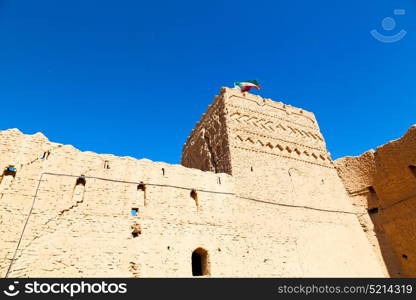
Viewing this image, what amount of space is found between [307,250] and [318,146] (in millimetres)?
6581

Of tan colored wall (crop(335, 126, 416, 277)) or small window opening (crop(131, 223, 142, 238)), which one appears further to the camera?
tan colored wall (crop(335, 126, 416, 277))

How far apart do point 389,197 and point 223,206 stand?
8999 mm

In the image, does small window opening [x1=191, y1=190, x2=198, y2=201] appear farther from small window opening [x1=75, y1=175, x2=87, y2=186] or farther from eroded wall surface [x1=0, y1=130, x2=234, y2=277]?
small window opening [x1=75, y1=175, x2=87, y2=186]

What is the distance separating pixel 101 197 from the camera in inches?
401

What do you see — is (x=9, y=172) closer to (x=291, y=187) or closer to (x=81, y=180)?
(x=81, y=180)

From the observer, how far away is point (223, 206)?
11.8m

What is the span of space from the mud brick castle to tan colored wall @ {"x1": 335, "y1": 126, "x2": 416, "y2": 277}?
0.16ft

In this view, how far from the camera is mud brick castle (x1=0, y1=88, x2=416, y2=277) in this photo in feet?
29.8

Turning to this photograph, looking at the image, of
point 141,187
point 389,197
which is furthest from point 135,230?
point 389,197

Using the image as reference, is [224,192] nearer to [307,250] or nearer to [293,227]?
[293,227]

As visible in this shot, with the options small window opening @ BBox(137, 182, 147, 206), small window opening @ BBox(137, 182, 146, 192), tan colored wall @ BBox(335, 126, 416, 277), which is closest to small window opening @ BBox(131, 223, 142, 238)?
small window opening @ BBox(137, 182, 147, 206)

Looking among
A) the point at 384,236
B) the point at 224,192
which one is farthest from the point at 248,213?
the point at 384,236

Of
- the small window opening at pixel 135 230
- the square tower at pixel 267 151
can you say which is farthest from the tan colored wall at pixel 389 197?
the small window opening at pixel 135 230

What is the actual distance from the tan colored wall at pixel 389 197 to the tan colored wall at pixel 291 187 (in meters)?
0.86
